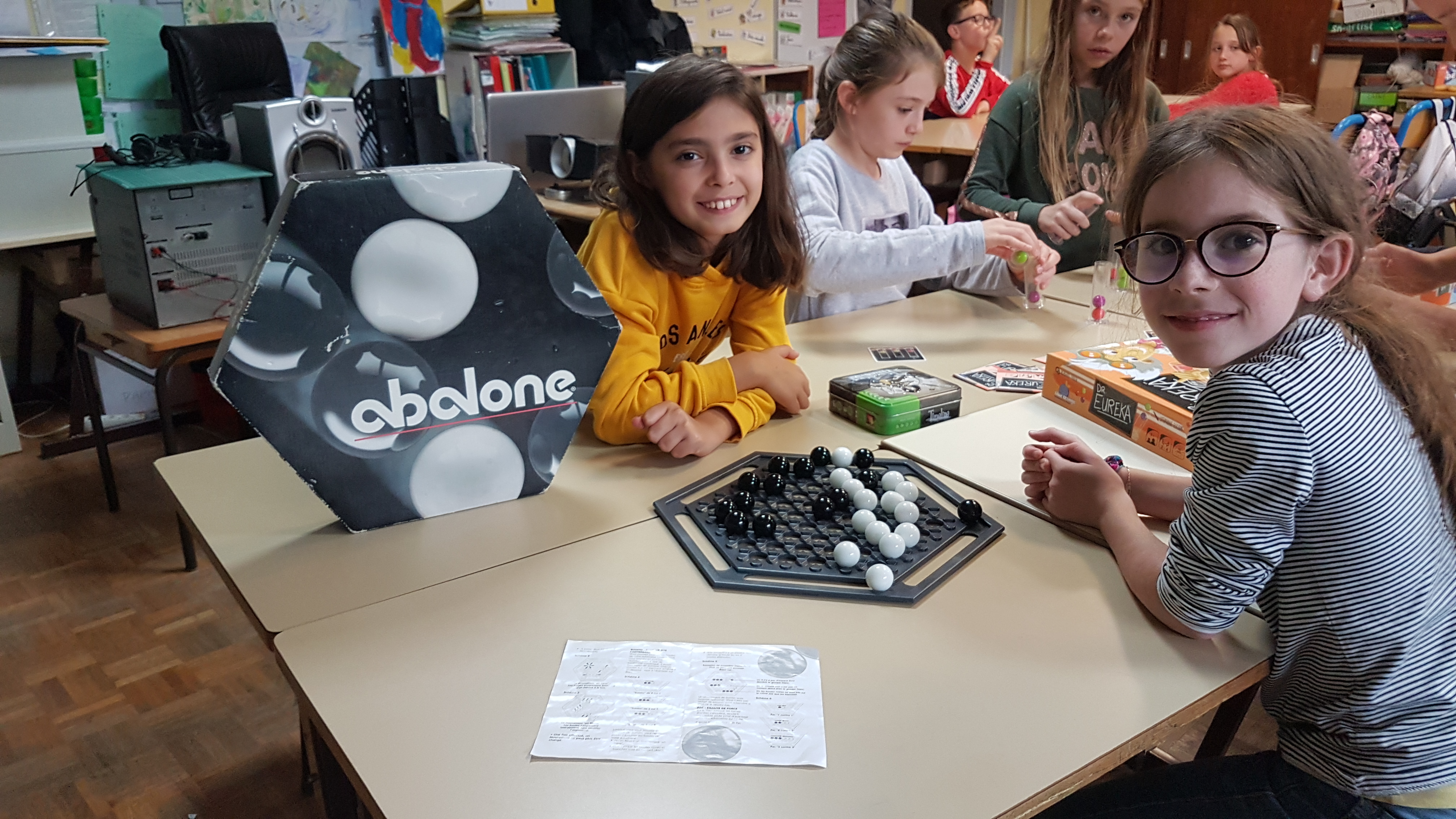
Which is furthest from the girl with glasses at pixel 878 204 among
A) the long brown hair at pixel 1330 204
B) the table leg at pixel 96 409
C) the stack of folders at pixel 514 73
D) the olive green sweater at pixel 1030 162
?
the stack of folders at pixel 514 73

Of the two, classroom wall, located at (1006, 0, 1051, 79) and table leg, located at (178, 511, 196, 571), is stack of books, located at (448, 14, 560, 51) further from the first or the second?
classroom wall, located at (1006, 0, 1051, 79)

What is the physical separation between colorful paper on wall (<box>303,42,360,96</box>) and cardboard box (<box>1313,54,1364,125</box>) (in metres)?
4.64

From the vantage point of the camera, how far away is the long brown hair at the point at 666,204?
1384 millimetres

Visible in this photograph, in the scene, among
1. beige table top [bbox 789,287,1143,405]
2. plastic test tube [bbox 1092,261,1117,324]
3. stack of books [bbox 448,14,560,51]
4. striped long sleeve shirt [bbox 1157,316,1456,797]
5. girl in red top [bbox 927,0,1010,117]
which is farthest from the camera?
girl in red top [bbox 927,0,1010,117]

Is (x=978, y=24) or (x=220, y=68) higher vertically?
(x=978, y=24)

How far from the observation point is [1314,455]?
82 centimetres

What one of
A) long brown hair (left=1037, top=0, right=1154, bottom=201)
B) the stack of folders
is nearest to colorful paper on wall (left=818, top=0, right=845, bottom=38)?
the stack of folders

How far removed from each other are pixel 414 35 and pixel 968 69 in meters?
2.62

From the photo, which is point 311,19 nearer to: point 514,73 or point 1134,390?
point 514,73

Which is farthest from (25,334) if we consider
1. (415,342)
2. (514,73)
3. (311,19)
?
(415,342)

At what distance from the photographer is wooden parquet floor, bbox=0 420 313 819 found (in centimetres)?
166

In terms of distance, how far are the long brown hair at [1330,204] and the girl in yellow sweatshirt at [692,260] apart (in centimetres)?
58

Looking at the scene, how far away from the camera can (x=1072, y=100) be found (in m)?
2.19

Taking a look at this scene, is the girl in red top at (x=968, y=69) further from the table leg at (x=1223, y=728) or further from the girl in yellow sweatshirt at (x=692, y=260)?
the table leg at (x=1223, y=728)
